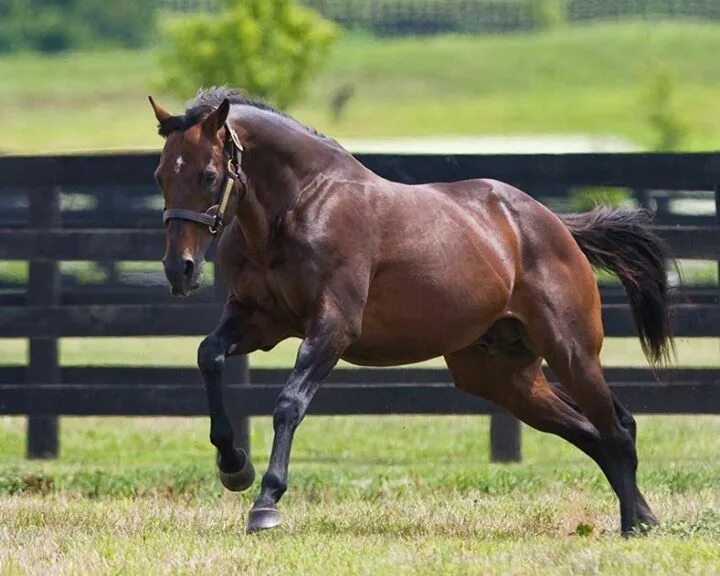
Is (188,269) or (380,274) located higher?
(188,269)

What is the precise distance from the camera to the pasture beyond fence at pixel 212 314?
10000mm

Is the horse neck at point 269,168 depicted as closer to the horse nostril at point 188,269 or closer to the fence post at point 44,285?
the horse nostril at point 188,269

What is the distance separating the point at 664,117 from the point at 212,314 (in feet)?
159

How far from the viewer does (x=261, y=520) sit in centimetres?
678

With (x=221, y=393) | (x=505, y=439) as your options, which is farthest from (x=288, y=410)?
(x=505, y=439)

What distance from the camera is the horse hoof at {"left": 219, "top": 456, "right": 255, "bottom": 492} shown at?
24.0 ft

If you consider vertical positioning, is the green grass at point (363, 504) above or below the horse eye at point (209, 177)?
below

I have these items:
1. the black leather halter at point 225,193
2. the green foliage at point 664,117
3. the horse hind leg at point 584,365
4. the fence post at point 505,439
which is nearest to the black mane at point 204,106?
the black leather halter at point 225,193

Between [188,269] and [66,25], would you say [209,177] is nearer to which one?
[188,269]

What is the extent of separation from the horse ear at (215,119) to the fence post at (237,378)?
10.2ft

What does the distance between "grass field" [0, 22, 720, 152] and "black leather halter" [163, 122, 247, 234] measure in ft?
163

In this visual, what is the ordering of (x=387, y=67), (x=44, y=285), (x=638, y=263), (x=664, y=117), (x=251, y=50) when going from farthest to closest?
1. (x=387, y=67)
2. (x=664, y=117)
3. (x=251, y=50)
4. (x=44, y=285)
5. (x=638, y=263)

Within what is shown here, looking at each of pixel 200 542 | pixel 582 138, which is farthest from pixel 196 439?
pixel 582 138

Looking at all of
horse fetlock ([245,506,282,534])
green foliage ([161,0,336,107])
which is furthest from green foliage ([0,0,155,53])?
horse fetlock ([245,506,282,534])
